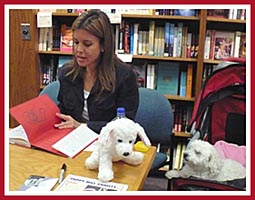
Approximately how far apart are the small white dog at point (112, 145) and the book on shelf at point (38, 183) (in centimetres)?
15

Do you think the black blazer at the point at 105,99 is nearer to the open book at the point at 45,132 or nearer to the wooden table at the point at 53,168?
the open book at the point at 45,132

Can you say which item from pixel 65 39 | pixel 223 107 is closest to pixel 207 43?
pixel 223 107

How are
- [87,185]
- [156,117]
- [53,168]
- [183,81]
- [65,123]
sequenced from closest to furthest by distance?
[87,185] < [53,168] < [65,123] < [156,117] < [183,81]

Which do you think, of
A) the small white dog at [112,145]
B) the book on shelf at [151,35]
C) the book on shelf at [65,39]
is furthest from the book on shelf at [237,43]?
the small white dog at [112,145]

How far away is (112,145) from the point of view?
118 cm

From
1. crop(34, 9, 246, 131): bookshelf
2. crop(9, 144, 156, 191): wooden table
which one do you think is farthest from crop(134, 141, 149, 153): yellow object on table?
crop(34, 9, 246, 131): bookshelf

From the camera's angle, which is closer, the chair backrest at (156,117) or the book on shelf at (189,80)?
the chair backrest at (156,117)

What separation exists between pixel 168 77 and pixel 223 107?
0.75 meters

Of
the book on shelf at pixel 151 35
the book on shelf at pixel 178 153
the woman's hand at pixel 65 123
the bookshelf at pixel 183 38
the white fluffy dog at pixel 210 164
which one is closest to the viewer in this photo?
A: the woman's hand at pixel 65 123

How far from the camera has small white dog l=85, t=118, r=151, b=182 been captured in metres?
1.15

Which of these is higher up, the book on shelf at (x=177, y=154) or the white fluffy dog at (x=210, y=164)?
the white fluffy dog at (x=210, y=164)

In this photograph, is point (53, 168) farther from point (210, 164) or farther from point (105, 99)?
point (210, 164)

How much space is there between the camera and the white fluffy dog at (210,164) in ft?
5.50

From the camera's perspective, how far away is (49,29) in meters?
2.81
